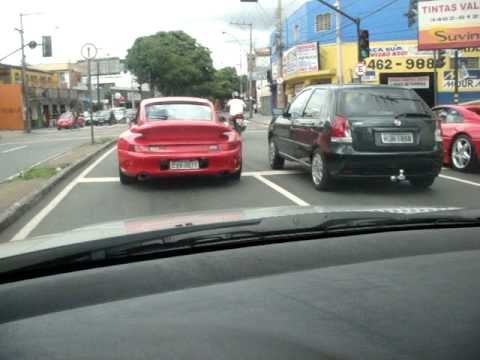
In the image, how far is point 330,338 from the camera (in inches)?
62.3

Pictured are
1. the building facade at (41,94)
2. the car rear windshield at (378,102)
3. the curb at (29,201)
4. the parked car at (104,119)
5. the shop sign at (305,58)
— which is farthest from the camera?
the building facade at (41,94)

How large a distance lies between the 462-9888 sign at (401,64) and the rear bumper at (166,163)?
29.2 m

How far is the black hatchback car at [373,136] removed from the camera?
8008mm

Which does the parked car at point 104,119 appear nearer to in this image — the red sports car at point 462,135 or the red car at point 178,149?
the red sports car at point 462,135

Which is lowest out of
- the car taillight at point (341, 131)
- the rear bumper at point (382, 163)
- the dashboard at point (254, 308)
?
the rear bumper at point (382, 163)

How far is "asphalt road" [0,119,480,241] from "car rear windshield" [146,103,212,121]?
0.99 m

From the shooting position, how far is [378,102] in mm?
8375

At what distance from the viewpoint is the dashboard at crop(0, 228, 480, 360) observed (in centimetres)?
152

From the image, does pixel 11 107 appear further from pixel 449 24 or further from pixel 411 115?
pixel 411 115

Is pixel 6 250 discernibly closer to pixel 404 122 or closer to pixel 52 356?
pixel 52 356

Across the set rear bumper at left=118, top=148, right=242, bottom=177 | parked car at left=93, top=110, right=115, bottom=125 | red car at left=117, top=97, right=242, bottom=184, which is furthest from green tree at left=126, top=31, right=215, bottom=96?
rear bumper at left=118, top=148, right=242, bottom=177

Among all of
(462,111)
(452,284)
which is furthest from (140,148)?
(452,284)

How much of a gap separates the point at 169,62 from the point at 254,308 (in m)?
66.1

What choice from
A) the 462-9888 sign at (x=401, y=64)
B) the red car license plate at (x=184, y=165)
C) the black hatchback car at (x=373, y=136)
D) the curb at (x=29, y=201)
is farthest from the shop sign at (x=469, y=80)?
the red car license plate at (x=184, y=165)
